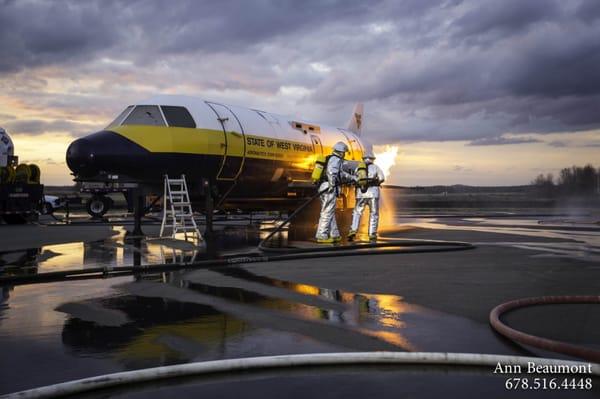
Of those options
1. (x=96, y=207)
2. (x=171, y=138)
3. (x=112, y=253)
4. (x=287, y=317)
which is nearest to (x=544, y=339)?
(x=287, y=317)

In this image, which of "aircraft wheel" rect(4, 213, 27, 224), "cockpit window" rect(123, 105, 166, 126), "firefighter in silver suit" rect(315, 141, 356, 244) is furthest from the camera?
"aircraft wheel" rect(4, 213, 27, 224)

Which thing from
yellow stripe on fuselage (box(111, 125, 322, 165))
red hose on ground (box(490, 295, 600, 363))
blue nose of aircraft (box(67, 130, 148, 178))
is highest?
yellow stripe on fuselage (box(111, 125, 322, 165))

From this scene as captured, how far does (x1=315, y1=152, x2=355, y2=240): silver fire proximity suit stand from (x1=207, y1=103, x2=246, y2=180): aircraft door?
3131 mm

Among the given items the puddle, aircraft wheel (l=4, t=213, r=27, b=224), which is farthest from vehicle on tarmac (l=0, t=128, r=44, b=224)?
the puddle

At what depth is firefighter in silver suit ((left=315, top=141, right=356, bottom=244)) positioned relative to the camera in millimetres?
15037

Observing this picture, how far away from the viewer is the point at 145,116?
1625cm

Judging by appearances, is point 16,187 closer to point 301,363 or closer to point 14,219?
point 14,219

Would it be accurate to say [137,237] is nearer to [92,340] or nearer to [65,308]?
[65,308]

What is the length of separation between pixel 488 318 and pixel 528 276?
345 centimetres

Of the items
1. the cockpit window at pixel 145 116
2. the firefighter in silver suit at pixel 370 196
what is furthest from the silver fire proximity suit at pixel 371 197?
the cockpit window at pixel 145 116

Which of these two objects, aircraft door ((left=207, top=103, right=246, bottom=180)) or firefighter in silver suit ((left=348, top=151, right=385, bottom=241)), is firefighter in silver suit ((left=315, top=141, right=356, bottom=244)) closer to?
firefighter in silver suit ((left=348, top=151, right=385, bottom=241))

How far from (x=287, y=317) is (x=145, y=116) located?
11.6 m

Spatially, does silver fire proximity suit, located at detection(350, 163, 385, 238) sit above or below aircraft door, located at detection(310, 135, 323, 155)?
below

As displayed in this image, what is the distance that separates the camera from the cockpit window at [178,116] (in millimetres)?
16344
